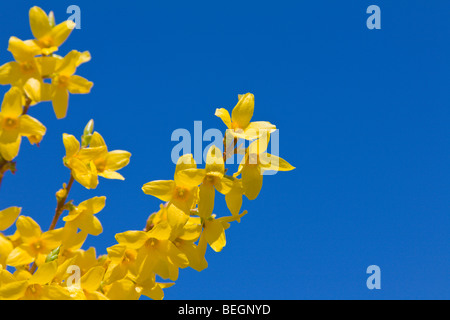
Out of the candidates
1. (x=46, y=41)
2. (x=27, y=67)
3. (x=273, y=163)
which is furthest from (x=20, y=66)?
(x=273, y=163)

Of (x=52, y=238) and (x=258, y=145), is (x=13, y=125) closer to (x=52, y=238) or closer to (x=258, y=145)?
(x=52, y=238)

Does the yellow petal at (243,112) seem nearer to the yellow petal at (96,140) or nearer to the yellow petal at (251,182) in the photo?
the yellow petal at (251,182)

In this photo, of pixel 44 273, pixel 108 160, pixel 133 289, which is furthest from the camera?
pixel 108 160

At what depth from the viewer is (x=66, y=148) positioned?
4.67ft

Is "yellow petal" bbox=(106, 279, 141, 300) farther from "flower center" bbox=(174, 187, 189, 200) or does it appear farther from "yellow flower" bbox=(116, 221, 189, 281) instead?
"flower center" bbox=(174, 187, 189, 200)

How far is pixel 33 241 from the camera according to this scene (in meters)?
1.38

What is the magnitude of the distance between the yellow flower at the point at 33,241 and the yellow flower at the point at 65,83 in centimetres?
34

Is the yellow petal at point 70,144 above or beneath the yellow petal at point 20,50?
beneath

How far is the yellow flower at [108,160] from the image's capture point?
1510mm

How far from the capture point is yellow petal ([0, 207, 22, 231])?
4.46ft

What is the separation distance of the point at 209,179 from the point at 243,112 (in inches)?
10.2

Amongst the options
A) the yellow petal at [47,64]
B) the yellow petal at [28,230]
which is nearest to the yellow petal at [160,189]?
the yellow petal at [28,230]

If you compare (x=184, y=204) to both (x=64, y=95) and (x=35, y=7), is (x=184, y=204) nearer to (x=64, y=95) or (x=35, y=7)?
(x=64, y=95)
